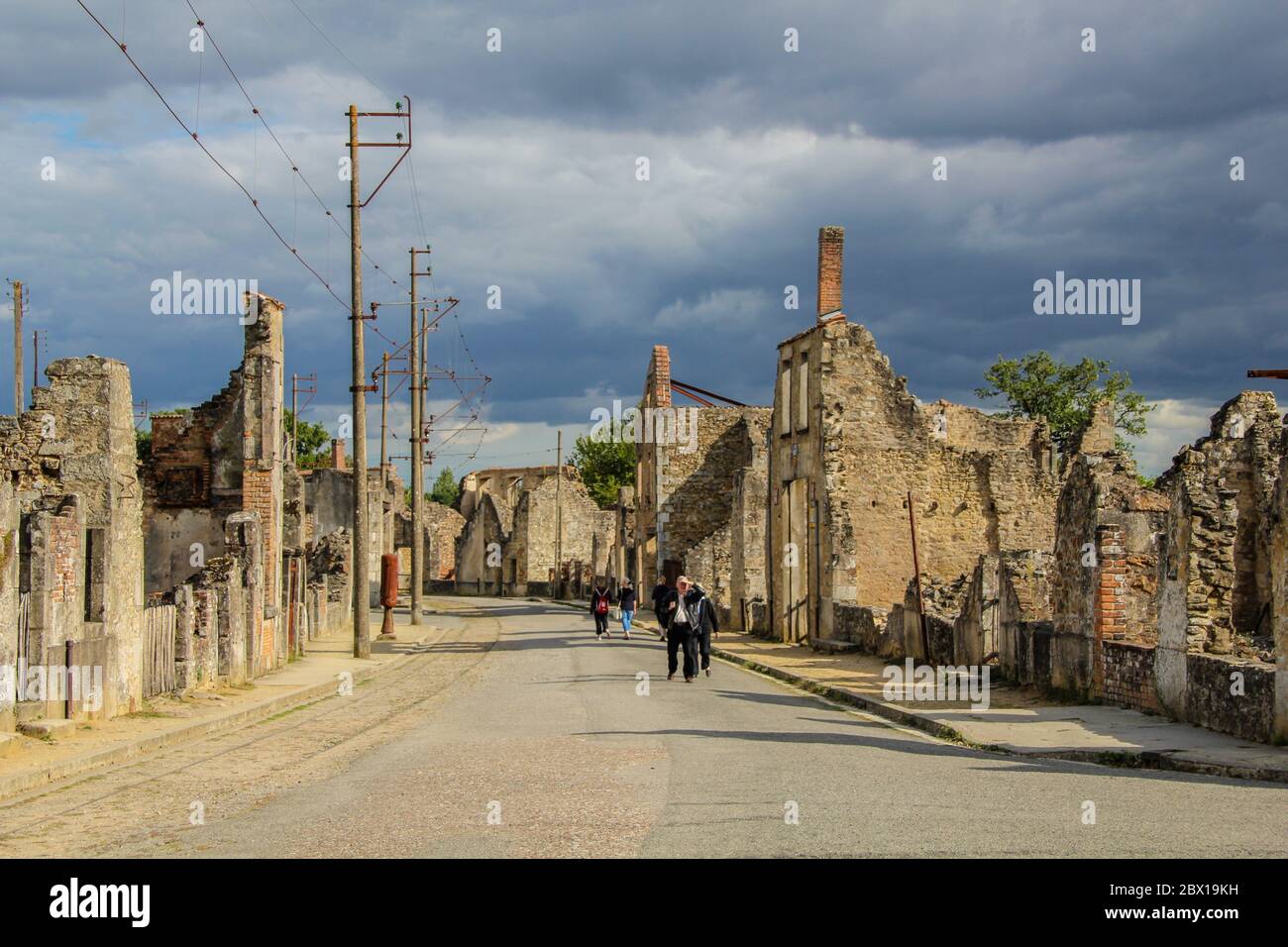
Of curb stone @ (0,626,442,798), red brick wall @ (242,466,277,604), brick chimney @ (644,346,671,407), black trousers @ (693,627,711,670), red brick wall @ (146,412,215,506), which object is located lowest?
curb stone @ (0,626,442,798)

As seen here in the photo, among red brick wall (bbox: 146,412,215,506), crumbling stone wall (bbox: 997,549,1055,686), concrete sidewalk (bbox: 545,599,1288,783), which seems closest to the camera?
concrete sidewalk (bbox: 545,599,1288,783)

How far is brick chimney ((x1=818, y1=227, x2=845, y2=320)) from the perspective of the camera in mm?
35094

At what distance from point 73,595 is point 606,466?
93.0 metres

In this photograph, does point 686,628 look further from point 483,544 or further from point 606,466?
point 606,466

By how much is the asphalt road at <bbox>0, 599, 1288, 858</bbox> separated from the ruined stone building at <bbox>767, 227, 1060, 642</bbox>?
1512cm

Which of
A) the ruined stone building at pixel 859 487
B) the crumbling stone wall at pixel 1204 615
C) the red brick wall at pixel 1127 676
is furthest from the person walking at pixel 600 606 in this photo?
the crumbling stone wall at pixel 1204 615

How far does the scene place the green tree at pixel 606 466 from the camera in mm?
106562

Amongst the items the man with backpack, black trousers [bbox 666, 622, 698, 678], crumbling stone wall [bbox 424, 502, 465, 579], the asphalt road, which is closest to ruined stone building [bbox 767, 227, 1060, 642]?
the man with backpack

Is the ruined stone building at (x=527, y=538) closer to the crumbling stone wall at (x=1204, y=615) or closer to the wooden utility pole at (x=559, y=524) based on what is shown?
the wooden utility pole at (x=559, y=524)

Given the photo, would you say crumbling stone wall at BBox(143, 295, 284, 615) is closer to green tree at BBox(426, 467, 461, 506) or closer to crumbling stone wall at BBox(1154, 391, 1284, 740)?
crumbling stone wall at BBox(1154, 391, 1284, 740)

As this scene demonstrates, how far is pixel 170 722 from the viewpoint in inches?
667

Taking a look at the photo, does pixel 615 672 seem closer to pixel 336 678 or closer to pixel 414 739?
pixel 336 678

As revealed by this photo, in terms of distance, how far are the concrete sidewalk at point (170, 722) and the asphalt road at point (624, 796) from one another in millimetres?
433
